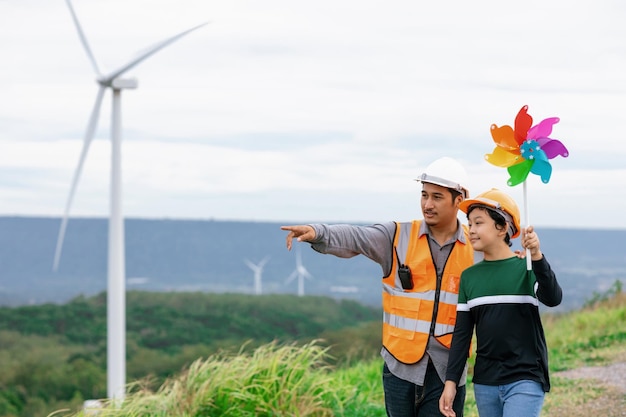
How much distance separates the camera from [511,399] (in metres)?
4.77

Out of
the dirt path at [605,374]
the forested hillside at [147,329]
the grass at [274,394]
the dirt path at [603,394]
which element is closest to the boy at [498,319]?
the grass at [274,394]

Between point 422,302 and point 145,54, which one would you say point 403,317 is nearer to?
point 422,302

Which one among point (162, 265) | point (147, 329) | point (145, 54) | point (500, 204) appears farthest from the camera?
point (162, 265)


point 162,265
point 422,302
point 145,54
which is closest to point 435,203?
point 422,302

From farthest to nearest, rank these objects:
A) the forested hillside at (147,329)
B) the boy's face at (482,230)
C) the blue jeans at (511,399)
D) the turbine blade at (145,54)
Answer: the forested hillside at (147,329) → the turbine blade at (145,54) → the boy's face at (482,230) → the blue jeans at (511,399)

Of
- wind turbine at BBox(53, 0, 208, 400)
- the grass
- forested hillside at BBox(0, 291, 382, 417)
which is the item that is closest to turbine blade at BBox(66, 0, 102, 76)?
wind turbine at BBox(53, 0, 208, 400)

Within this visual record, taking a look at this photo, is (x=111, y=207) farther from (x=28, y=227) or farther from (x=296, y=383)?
(x=28, y=227)

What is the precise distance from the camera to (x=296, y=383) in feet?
26.2

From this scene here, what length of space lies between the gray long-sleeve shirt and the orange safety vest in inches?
1.3

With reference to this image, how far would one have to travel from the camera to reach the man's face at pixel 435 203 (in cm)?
503

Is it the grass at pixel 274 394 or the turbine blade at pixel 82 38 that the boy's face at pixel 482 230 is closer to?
the grass at pixel 274 394

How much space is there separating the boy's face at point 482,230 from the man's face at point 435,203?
0.17 metres

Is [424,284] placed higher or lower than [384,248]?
lower

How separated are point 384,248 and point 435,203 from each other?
37 cm
